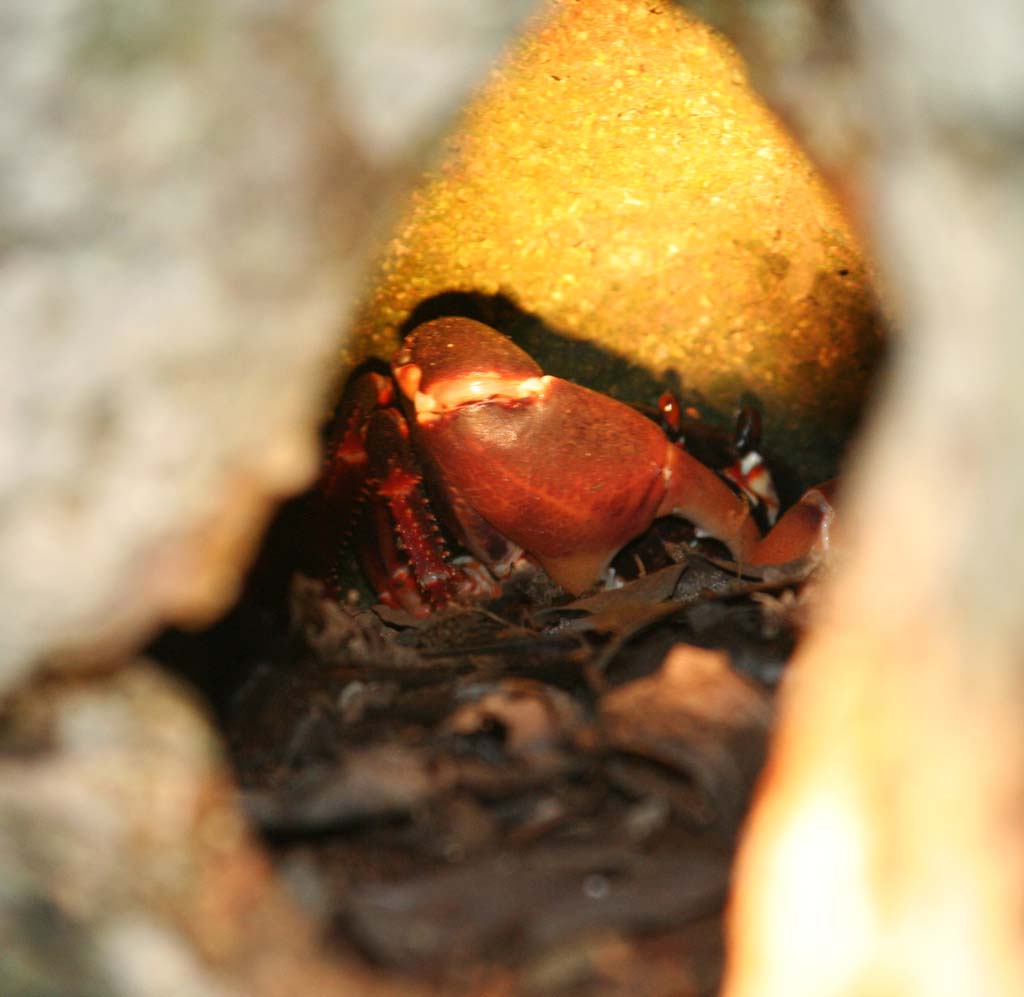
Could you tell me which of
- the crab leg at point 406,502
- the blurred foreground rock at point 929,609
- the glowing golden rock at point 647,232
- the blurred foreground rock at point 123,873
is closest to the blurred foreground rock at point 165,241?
the blurred foreground rock at point 123,873

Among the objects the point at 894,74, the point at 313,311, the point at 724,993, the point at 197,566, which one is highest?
the point at 894,74

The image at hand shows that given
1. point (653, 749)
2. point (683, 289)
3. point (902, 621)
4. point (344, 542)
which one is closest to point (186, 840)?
point (653, 749)

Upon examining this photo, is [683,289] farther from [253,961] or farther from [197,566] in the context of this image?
[253,961]

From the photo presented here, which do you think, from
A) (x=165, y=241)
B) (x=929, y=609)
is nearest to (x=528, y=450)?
(x=165, y=241)

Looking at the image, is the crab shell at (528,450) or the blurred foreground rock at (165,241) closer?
the blurred foreground rock at (165,241)

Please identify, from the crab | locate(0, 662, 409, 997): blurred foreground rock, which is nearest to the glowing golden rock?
the crab

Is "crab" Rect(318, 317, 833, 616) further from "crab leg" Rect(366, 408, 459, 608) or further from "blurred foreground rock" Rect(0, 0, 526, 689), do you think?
"blurred foreground rock" Rect(0, 0, 526, 689)

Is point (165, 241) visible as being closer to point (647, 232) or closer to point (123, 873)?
point (123, 873)

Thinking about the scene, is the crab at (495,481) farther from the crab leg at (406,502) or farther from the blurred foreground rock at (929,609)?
the blurred foreground rock at (929,609)
